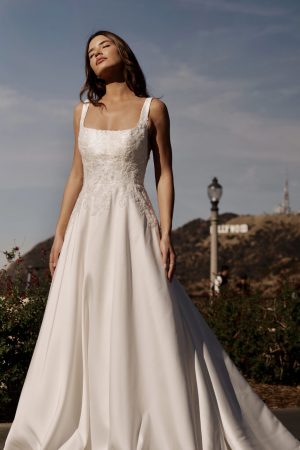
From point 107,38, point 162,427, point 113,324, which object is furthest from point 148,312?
point 107,38

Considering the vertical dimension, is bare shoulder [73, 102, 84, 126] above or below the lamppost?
below

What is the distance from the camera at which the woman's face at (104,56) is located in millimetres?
5059

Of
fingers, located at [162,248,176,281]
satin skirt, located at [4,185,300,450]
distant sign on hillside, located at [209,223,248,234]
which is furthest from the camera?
distant sign on hillside, located at [209,223,248,234]

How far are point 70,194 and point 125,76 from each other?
0.84 meters

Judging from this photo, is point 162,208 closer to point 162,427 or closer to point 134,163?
point 134,163

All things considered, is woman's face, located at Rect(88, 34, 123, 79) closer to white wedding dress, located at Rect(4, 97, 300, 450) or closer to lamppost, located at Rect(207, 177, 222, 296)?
white wedding dress, located at Rect(4, 97, 300, 450)

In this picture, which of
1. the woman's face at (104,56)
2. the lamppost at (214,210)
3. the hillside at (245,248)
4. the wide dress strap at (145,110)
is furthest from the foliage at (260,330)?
the hillside at (245,248)

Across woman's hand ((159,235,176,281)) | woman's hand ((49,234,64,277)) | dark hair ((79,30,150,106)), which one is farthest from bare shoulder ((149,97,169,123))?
woman's hand ((49,234,64,277))

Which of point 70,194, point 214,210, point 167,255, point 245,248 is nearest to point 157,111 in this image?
point 70,194

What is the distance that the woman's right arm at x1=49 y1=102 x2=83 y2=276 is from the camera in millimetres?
5141

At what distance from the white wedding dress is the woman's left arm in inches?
2.7

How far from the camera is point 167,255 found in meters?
4.79

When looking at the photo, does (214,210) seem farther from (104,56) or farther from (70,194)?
(104,56)

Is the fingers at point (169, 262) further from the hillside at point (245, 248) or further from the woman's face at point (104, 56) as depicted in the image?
the hillside at point (245, 248)
